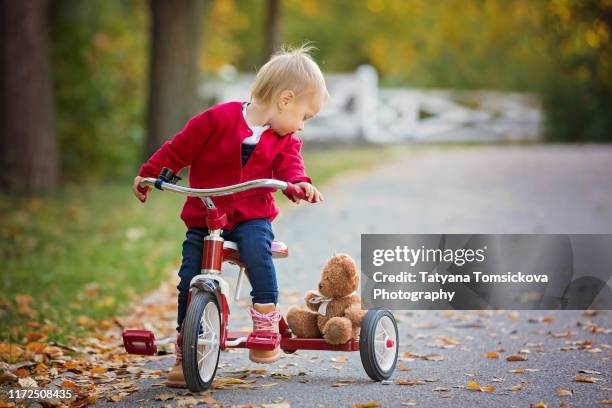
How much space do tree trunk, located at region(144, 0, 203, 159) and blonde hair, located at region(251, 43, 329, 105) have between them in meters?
11.2

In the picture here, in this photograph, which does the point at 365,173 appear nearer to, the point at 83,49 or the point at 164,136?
the point at 164,136

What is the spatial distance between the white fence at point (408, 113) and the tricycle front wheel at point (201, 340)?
1809 centimetres

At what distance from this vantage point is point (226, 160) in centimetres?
480

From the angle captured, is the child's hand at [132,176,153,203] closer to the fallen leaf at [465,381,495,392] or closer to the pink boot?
the pink boot

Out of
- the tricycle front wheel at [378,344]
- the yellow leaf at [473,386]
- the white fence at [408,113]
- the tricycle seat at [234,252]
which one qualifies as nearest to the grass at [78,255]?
the tricycle seat at [234,252]

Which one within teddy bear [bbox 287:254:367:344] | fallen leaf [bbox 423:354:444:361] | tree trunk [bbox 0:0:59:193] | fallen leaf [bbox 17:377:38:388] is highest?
tree trunk [bbox 0:0:59:193]

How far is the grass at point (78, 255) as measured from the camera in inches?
284

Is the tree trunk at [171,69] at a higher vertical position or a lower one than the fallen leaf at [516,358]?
higher

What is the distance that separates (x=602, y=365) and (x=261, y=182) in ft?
7.47

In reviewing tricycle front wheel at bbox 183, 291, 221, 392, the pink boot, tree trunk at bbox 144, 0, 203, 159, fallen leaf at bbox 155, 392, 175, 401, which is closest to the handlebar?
tricycle front wheel at bbox 183, 291, 221, 392

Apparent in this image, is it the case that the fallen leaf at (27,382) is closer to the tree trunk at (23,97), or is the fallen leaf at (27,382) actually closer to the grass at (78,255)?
the grass at (78,255)

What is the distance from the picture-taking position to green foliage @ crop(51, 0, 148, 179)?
16.9 meters

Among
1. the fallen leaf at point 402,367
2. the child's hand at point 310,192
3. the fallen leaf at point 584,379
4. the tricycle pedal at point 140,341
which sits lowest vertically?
the fallen leaf at point 584,379

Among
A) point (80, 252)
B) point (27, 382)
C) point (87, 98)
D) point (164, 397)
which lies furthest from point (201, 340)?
point (87, 98)
